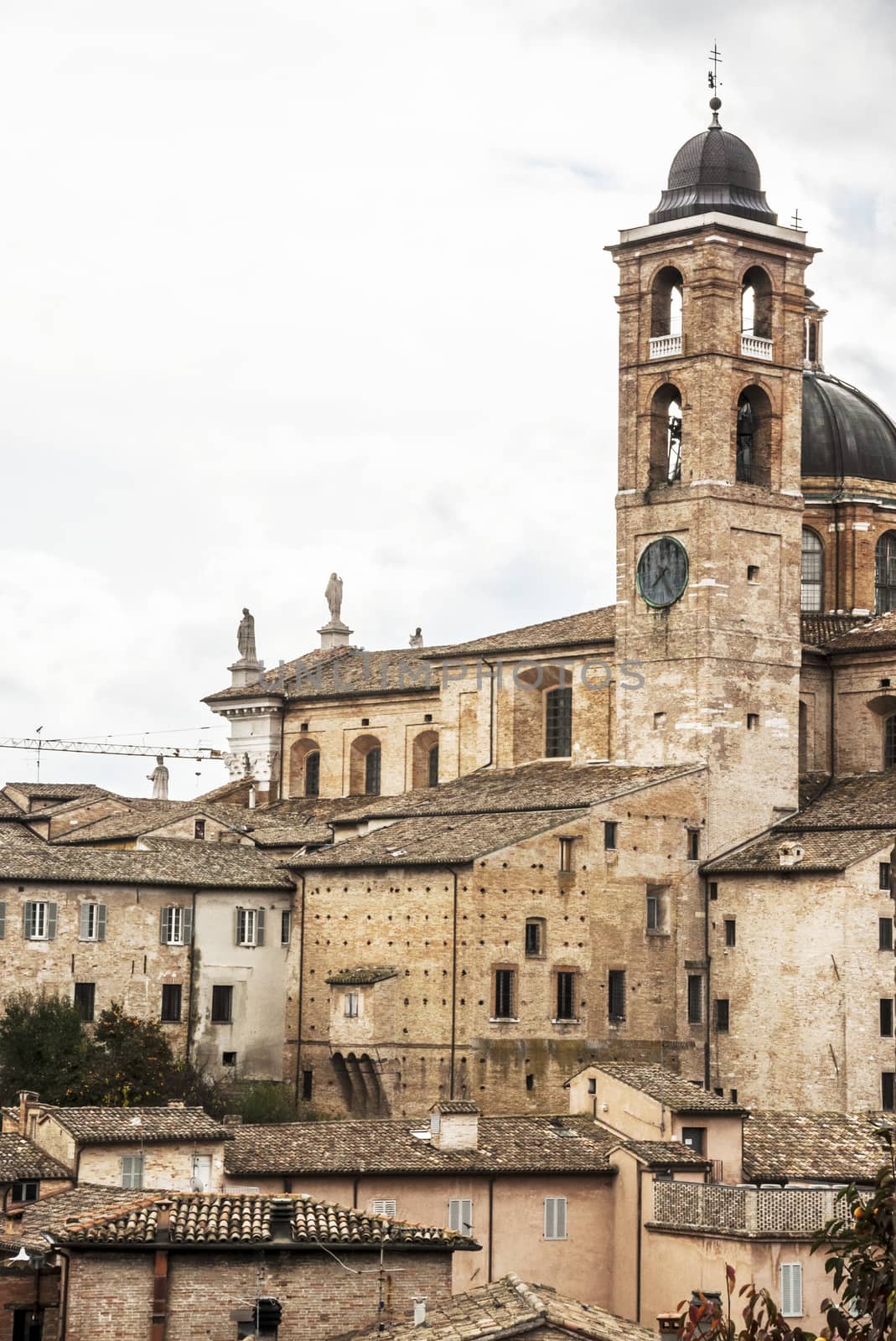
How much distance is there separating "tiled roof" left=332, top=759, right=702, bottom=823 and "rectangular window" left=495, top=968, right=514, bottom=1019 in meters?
3.71

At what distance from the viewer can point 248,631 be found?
73.3 m

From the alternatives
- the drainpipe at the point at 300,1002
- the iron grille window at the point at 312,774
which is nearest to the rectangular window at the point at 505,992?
the drainpipe at the point at 300,1002

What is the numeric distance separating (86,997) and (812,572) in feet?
69.3

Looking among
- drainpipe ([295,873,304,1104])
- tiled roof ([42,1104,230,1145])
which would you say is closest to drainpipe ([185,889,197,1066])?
drainpipe ([295,873,304,1104])

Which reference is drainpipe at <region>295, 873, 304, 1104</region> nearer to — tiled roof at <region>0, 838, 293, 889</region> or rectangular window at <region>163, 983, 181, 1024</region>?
tiled roof at <region>0, 838, 293, 889</region>

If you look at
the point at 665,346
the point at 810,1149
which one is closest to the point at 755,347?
the point at 665,346

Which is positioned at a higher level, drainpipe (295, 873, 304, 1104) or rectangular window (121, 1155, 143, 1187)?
drainpipe (295, 873, 304, 1104)

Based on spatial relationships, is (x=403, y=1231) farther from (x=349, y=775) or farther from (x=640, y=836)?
(x=349, y=775)

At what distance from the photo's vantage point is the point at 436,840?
5697cm

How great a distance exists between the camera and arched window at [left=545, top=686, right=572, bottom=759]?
61.8 metres

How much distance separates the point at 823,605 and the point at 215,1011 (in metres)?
18.3

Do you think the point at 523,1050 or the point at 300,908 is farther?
the point at 300,908

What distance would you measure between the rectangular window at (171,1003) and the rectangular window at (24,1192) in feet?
62.6

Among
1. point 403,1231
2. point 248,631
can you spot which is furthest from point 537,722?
point 403,1231
